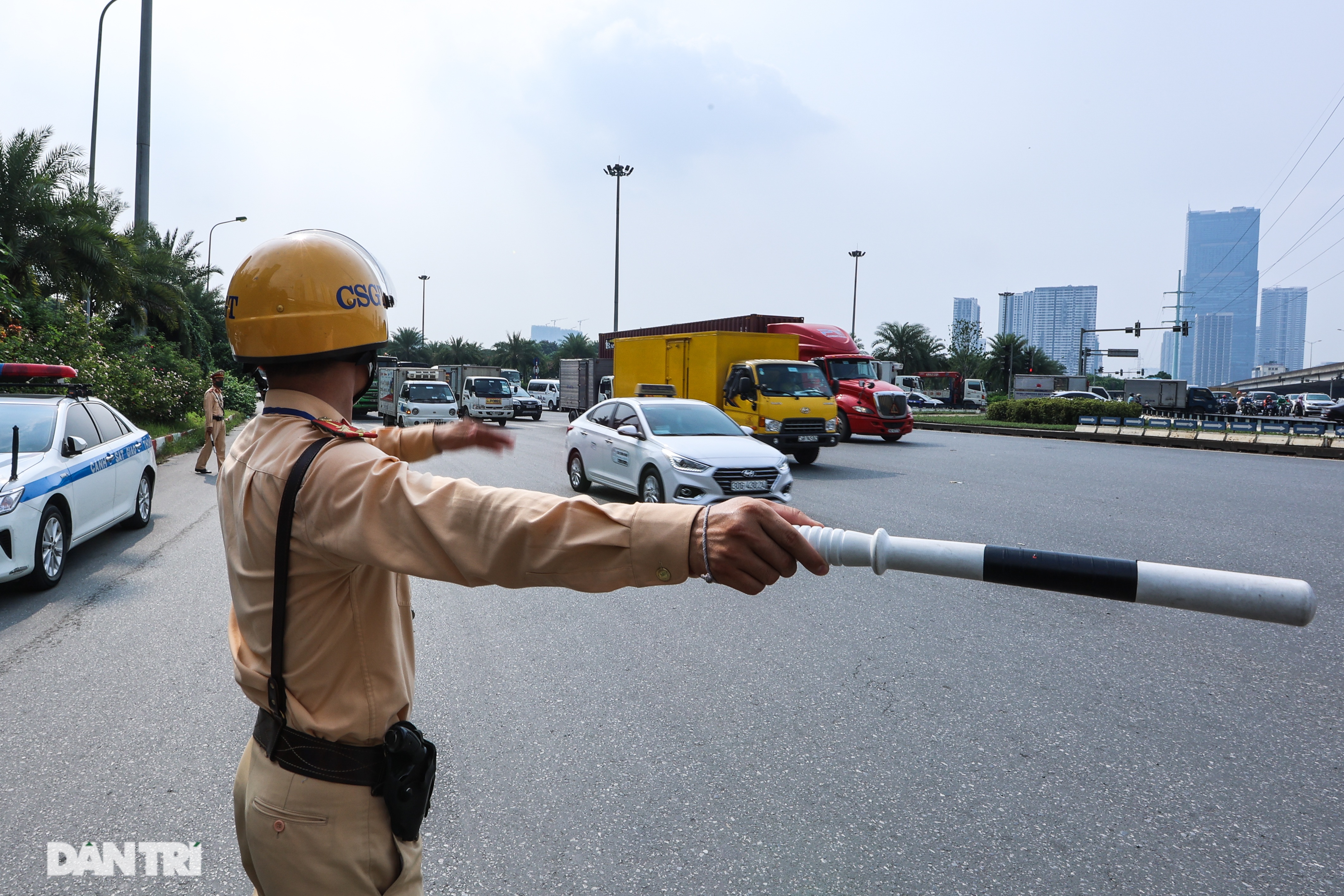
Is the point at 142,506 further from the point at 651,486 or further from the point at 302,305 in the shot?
the point at 302,305

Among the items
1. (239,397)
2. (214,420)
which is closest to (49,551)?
(214,420)

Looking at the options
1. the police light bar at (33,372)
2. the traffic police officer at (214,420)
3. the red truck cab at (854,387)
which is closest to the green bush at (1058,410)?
the red truck cab at (854,387)

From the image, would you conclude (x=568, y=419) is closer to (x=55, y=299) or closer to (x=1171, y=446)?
(x=55, y=299)

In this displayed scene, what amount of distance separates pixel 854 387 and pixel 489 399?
14.8m

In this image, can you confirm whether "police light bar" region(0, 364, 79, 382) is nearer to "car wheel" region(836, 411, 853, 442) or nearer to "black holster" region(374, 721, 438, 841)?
"black holster" region(374, 721, 438, 841)

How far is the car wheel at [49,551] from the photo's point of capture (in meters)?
6.66

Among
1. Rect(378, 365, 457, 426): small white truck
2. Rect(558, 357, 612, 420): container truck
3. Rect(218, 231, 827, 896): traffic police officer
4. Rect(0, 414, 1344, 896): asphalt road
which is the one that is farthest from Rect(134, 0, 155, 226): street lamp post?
Rect(218, 231, 827, 896): traffic police officer

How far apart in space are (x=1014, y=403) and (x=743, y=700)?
1253 inches

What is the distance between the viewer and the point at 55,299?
22.4 m

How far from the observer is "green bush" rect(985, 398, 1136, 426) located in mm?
31641

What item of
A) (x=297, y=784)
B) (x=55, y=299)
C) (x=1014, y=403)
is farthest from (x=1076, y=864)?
(x=1014, y=403)

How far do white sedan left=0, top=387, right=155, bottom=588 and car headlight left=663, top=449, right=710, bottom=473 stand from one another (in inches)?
220

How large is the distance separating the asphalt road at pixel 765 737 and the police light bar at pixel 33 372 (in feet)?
5.39

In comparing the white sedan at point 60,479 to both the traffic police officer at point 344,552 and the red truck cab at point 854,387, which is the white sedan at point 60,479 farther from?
the red truck cab at point 854,387
